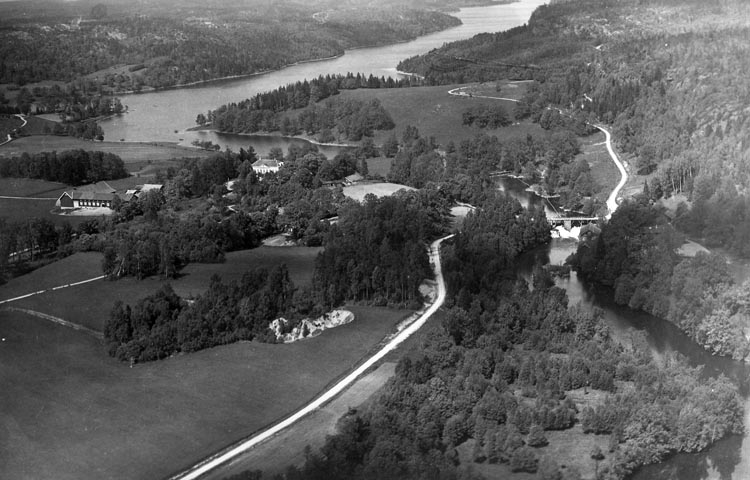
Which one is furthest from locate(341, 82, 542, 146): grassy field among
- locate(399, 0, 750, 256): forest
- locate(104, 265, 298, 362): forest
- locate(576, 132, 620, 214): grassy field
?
locate(104, 265, 298, 362): forest

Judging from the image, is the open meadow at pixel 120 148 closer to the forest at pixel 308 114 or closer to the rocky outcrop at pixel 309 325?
the forest at pixel 308 114

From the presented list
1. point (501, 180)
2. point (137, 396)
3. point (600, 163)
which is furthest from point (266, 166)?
point (137, 396)

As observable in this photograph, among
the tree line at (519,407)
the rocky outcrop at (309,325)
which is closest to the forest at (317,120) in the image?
the rocky outcrop at (309,325)

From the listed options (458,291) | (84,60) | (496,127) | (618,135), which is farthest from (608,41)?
(458,291)

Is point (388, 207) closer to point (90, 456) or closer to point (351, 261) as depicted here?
point (351, 261)

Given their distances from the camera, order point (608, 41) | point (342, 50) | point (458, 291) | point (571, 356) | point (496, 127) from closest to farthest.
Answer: point (571, 356), point (458, 291), point (496, 127), point (608, 41), point (342, 50)

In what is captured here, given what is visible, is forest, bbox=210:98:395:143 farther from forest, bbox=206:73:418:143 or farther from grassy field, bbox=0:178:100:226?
grassy field, bbox=0:178:100:226

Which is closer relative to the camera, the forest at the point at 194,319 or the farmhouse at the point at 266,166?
the forest at the point at 194,319
